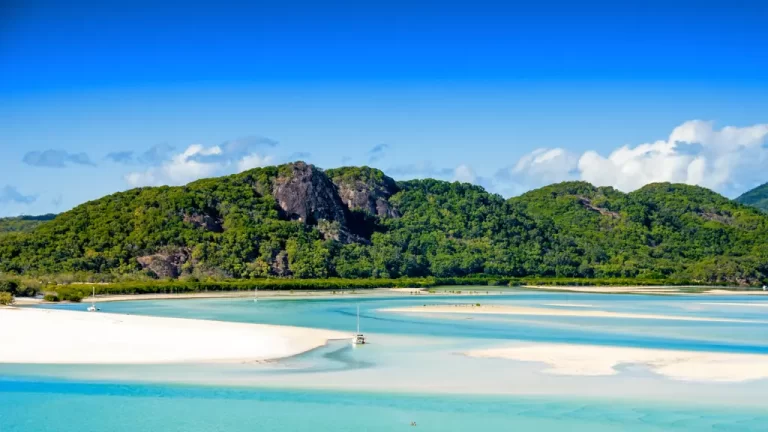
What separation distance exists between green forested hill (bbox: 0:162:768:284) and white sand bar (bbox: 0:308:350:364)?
7957 centimetres

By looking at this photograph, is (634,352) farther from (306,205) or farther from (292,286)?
(306,205)

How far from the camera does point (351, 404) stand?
84.2 ft

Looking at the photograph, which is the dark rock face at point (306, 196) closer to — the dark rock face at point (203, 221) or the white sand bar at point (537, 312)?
the dark rock face at point (203, 221)

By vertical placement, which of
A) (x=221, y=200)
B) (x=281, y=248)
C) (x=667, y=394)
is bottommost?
(x=667, y=394)

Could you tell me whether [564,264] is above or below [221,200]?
below

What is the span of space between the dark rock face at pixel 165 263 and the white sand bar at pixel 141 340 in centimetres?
8364

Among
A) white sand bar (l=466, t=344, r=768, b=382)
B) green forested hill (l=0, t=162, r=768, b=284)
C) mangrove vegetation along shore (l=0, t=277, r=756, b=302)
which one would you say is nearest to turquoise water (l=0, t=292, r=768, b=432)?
white sand bar (l=466, t=344, r=768, b=382)

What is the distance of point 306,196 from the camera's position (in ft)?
562

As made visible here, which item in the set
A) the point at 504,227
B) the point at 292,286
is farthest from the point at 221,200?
the point at 504,227

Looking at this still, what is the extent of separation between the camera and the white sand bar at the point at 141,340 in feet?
113

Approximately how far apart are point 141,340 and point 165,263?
9912cm

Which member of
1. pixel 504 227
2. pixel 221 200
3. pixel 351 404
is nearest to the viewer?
pixel 351 404

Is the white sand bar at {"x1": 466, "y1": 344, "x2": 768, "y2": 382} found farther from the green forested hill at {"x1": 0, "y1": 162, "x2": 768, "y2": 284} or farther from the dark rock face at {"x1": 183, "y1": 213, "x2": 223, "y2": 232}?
the dark rock face at {"x1": 183, "y1": 213, "x2": 223, "y2": 232}

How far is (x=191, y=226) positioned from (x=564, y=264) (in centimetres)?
7682
